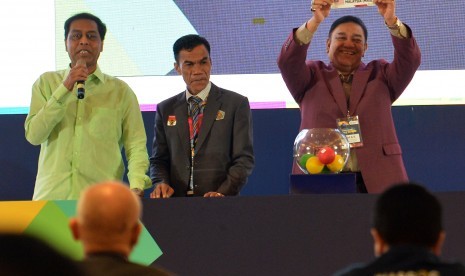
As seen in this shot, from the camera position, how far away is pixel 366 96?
4035 mm

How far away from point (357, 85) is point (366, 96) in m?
0.07

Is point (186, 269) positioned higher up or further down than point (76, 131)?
further down

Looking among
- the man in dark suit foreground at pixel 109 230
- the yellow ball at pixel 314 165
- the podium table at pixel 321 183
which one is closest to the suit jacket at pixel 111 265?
the man in dark suit foreground at pixel 109 230

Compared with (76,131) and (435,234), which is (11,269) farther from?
(76,131)

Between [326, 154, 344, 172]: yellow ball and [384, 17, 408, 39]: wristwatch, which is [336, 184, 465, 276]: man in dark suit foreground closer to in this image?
[326, 154, 344, 172]: yellow ball

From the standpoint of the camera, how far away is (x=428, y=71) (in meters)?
5.39

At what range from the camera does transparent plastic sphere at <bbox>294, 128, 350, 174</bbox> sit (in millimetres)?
3576

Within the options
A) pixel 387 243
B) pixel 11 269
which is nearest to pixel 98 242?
pixel 387 243

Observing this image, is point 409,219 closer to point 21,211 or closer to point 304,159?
point 304,159

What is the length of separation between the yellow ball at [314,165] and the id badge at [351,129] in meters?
0.37

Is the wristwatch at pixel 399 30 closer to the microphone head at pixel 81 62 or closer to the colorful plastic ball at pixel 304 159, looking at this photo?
the colorful plastic ball at pixel 304 159

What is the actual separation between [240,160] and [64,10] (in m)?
2.04

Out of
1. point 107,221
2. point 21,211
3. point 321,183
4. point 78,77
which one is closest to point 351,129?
point 321,183

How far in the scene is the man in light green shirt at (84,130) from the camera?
3.92m
